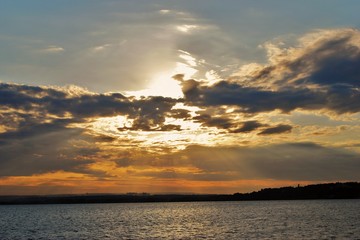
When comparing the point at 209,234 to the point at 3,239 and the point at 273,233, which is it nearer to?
the point at 273,233

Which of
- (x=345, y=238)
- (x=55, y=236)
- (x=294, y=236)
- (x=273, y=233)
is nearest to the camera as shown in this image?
(x=345, y=238)

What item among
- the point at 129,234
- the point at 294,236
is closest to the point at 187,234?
the point at 129,234

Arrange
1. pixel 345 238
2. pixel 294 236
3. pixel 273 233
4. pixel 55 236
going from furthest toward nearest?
pixel 55 236
pixel 273 233
pixel 294 236
pixel 345 238

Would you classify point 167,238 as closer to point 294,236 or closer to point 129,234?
point 129,234

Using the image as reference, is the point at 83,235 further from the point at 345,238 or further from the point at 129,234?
the point at 345,238

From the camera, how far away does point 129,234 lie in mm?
96312

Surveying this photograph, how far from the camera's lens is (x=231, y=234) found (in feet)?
296

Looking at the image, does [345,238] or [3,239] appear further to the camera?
[3,239]

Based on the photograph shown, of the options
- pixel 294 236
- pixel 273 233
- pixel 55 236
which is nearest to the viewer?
pixel 294 236

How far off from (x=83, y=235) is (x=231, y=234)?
102 feet

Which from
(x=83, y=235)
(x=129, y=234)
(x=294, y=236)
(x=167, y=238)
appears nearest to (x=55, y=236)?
(x=83, y=235)

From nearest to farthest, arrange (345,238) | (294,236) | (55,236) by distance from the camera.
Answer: (345,238) < (294,236) < (55,236)

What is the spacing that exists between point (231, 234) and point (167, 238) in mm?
12895

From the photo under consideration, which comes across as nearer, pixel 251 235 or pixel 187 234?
pixel 251 235
